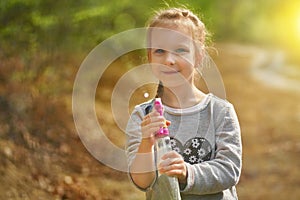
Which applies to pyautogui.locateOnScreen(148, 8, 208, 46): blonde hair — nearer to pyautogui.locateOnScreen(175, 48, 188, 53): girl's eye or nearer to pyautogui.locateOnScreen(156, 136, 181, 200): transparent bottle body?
pyautogui.locateOnScreen(175, 48, 188, 53): girl's eye

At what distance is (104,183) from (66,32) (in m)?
0.94

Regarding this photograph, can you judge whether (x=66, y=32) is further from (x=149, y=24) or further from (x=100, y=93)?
(x=149, y=24)

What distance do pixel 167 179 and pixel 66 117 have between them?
93.8 inches

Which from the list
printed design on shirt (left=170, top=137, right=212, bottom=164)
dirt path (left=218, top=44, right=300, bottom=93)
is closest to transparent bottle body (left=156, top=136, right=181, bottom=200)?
printed design on shirt (left=170, top=137, right=212, bottom=164)

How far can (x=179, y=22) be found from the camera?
1799 millimetres

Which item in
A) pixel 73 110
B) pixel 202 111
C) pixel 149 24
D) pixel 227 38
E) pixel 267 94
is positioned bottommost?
pixel 202 111

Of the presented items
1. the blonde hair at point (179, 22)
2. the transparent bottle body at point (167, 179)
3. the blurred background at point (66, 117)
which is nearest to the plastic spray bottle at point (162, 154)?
the transparent bottle body at point (167, 179)

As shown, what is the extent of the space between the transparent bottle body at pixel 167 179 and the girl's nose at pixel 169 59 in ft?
0.71

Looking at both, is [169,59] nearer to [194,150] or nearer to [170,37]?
[170,37]

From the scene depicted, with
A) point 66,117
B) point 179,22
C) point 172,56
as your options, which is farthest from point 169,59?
point 66,117

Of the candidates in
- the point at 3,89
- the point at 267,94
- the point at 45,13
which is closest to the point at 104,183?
the point at 3,89

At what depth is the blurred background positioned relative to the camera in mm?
3477

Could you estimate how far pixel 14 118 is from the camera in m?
3.67

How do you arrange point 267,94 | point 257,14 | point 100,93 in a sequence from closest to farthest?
point 100,93, point 267,94, point 257,14
